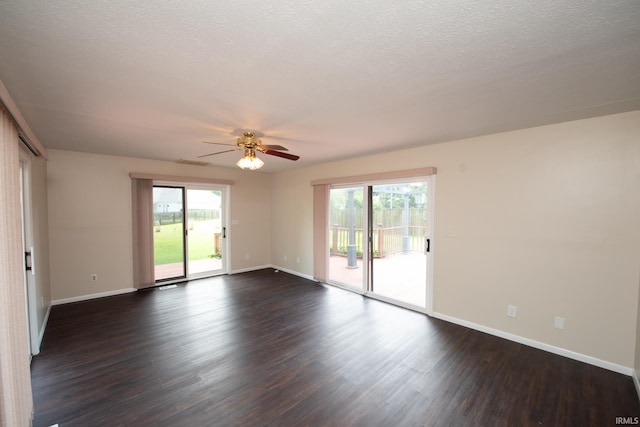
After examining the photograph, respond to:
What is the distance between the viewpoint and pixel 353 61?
156cm

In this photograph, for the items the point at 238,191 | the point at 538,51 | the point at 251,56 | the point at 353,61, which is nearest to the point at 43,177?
the point at 238,191

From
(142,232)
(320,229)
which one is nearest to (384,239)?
(320,229)

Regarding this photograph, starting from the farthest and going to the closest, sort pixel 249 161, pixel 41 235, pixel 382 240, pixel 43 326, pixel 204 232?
pixel 382 240 < pixel 204 232 < pixel 41 235 < pixel 43 326 < pixel 249 161

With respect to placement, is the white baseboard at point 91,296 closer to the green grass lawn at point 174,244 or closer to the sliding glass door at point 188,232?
the sliding glass door at point 188,232

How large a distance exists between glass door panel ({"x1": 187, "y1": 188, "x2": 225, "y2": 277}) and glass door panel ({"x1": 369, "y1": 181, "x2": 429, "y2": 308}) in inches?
138

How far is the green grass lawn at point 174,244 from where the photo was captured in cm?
496

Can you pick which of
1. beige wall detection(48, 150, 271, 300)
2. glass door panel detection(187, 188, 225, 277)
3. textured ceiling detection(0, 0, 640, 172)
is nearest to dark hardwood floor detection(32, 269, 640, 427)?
beige wall detection(48, 150, 271, 300)

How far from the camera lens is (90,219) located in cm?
418

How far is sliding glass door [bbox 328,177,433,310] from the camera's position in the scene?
4051mm

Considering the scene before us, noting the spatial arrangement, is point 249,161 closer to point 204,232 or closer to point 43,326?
point 43,326

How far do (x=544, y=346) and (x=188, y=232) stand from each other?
19.2ft

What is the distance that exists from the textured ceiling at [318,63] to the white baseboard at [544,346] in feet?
7.82

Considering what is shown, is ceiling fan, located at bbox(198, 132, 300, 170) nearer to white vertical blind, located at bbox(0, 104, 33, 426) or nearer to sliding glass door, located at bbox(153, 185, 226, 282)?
white vertical blind, located at bbox(0, 104, 33, 426)

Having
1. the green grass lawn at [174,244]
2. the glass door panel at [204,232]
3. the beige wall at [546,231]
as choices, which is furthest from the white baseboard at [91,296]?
the beige wall at [546,231]
